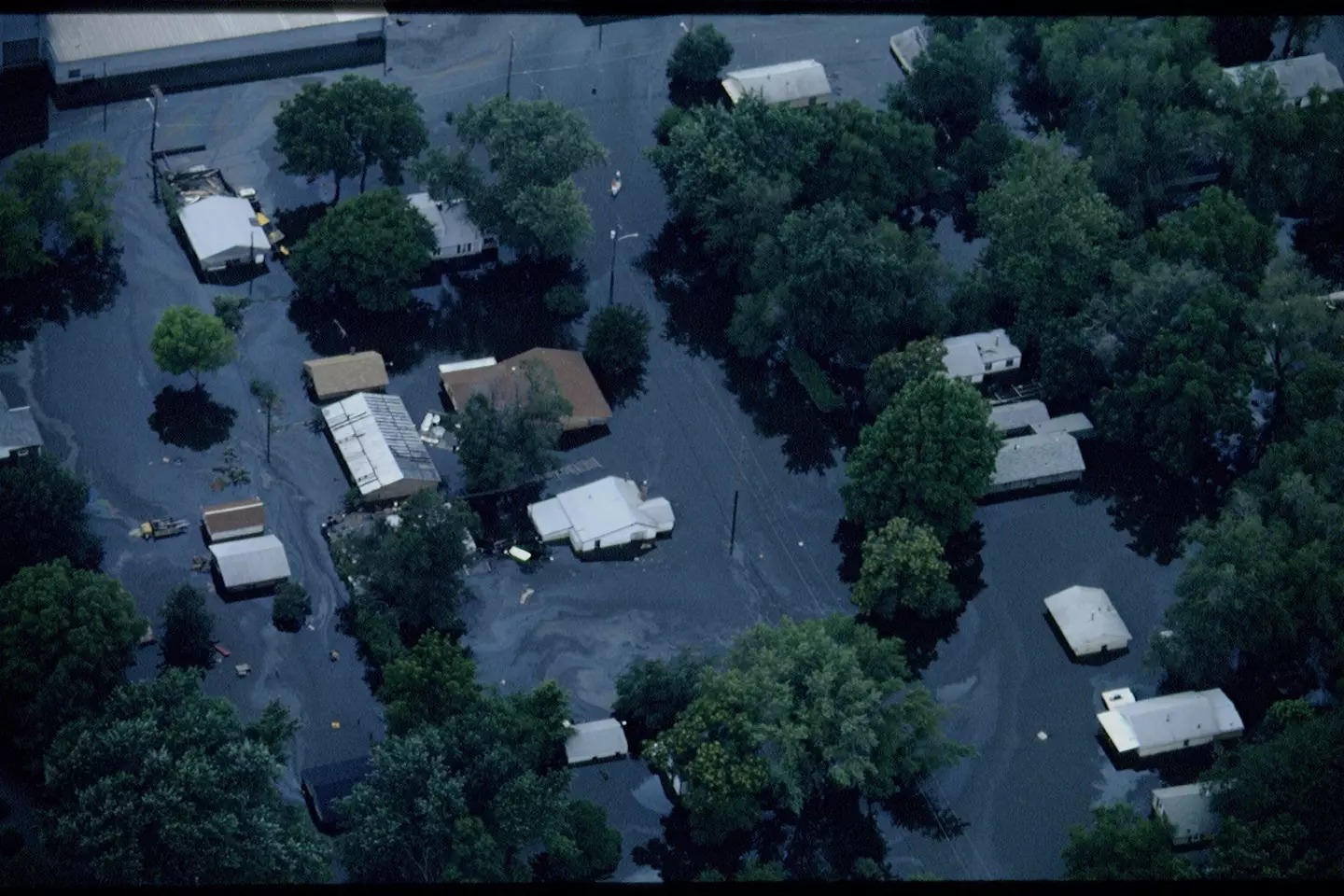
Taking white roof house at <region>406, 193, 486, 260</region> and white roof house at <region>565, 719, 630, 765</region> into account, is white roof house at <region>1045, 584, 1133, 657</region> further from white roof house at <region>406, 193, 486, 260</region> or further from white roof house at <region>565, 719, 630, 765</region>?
white roof house at <region>406, 193, 486, 260</region>

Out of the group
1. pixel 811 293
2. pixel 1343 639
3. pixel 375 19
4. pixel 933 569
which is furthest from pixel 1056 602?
pixel 375 19

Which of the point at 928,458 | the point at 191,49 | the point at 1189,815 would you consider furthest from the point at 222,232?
the point at 1189,815

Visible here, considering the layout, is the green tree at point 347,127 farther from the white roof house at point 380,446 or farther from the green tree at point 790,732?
the green tree at point 790,732

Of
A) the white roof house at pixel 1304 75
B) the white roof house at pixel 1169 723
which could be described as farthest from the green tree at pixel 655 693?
the white roof house at pixel 1304 75

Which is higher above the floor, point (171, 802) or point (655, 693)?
point (171, 802)

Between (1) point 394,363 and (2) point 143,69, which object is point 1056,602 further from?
(2) point 143,69

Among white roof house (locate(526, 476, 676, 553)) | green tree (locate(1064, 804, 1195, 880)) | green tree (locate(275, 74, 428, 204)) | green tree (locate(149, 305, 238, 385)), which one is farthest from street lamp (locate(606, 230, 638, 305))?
green tree (locate(1064, 804, 1195, 880))

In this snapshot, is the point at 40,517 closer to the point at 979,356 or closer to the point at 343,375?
the point at 343,375
